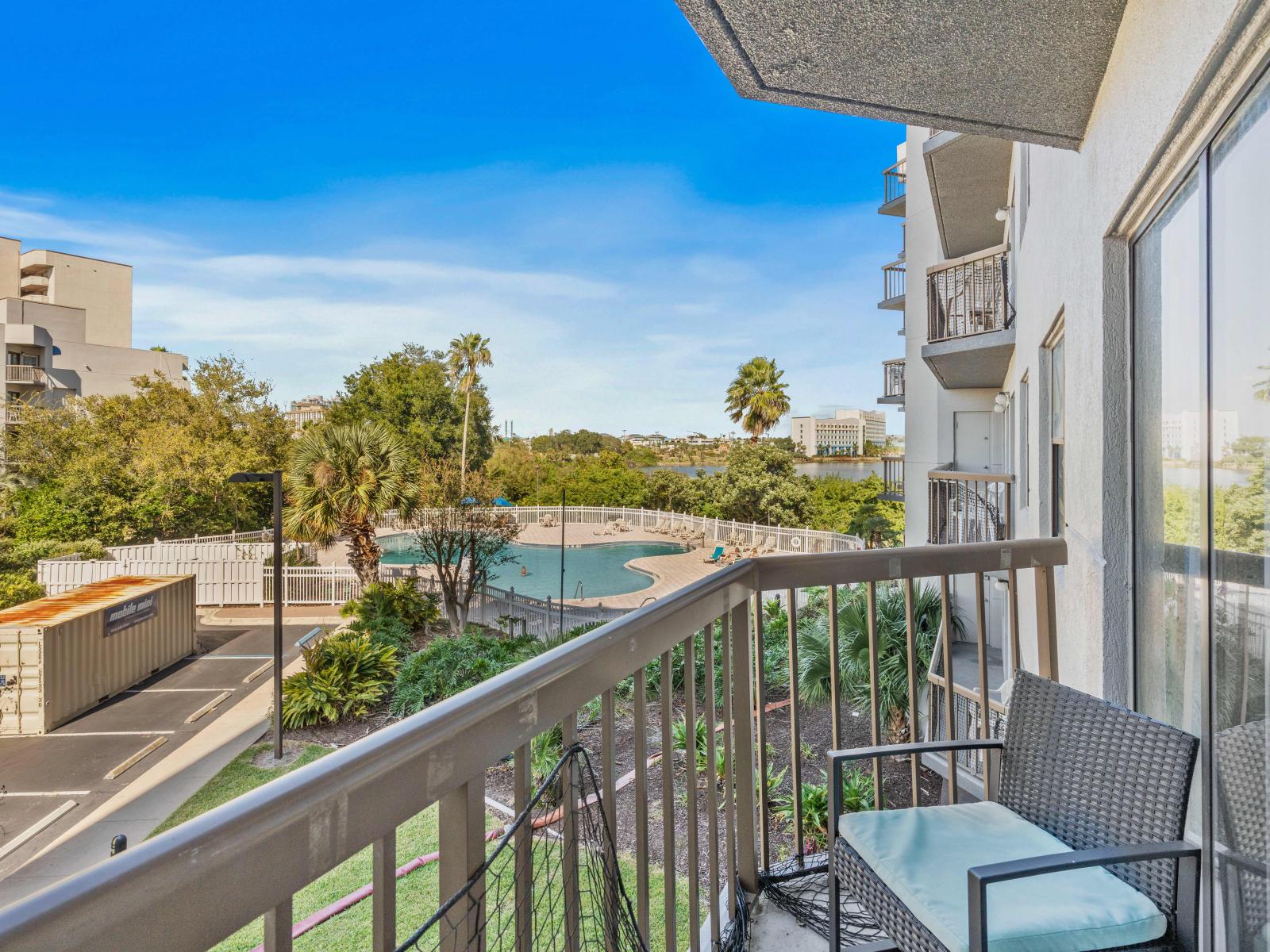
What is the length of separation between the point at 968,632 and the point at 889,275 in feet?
23.1

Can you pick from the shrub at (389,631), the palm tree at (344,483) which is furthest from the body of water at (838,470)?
the shrub at (389,631)

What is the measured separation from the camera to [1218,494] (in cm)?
111

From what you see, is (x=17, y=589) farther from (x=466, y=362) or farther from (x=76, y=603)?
(x=466, y=362)

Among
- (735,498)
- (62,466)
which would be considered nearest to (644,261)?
(735,498)

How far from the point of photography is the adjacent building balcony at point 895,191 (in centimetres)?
1194

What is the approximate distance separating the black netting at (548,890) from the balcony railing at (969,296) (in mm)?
5717

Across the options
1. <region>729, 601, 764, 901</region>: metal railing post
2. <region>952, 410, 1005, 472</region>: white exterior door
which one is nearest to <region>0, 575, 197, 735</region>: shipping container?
<region>729, 601, 764, 901</region>: metal railing post

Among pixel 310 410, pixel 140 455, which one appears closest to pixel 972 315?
pixel 140 455

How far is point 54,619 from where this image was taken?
33.9 ft

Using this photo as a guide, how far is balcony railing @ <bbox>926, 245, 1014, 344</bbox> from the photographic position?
5.83 meters

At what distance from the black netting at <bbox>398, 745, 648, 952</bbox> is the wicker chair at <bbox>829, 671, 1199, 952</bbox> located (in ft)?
1.43

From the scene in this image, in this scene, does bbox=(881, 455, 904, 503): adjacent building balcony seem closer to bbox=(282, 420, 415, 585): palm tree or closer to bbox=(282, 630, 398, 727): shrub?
bbox=(282, 630, 398, 727): shrub

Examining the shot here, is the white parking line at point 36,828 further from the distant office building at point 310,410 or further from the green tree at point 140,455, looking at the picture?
the distant office building at point 310,410

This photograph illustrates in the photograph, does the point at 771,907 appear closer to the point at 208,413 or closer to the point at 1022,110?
the point at 1022,110
